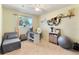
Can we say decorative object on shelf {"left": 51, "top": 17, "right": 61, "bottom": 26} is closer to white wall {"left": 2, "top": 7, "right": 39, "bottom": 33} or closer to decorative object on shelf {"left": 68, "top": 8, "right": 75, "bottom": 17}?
decorative object on shelf {"left": 68, "top": 8, "right": 75, "bottom": 17}

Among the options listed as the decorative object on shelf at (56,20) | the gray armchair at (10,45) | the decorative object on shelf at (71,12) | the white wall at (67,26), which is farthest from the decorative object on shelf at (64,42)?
the gray armchair at (10,45)

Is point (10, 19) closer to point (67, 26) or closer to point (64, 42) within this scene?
point (67, 26)

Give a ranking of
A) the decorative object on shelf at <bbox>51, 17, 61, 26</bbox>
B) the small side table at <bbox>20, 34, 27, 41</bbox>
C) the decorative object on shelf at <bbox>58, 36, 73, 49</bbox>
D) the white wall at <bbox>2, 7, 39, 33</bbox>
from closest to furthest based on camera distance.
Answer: the white wall at <bbox>2, 7, 39, 33</bbox>, the small side table at <bbox>20, 34, 27, 41</bbox>, the decorative object on shelf at <bbox>51, 17, 61, 26</bbox>, the decorative object on shelf at <bbox>58, 36, 73, 49</bbox>

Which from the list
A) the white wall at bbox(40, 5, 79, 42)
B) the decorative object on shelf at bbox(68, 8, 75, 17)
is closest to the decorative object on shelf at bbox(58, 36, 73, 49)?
the white wall at bbox(40, 5, 79, 42)

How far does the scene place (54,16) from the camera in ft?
6.97

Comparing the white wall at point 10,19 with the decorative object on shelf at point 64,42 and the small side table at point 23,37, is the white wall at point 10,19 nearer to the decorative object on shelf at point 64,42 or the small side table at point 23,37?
the small side table at point 23,37

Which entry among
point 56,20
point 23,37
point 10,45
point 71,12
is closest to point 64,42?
point 56,20

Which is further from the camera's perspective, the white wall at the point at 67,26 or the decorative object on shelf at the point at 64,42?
the decorative object on shelf at the point at 64,42

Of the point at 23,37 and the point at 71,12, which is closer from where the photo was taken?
the point at 23,37

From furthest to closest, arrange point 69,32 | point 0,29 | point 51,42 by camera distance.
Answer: point 51,42, point 69,32, point 0,29

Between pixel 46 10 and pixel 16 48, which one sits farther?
pixel 16 48

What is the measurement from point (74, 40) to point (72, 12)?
2.74ft
